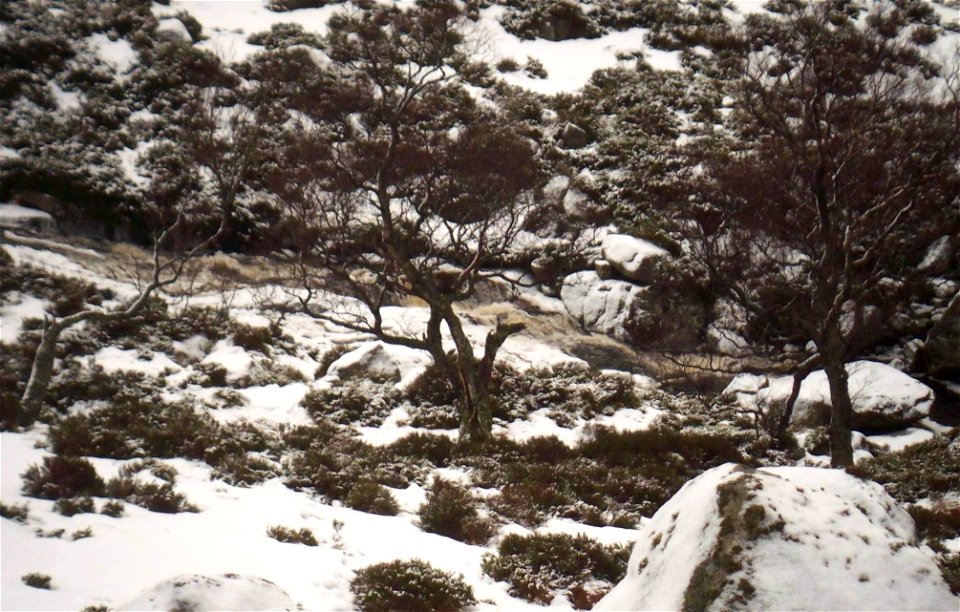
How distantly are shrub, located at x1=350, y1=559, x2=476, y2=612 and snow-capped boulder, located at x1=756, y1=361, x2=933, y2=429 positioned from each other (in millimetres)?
9378

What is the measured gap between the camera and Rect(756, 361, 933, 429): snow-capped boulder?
1226 centimetres

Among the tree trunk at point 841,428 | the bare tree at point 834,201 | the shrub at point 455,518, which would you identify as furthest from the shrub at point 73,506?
the tree trunk at point 841,428

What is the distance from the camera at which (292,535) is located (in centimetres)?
619

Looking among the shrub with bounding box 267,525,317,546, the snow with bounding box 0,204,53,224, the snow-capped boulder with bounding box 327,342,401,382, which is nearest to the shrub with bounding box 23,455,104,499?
the shrub with bounding box 267,525,317,546

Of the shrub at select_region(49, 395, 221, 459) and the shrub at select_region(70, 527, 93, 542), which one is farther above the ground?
the shrub at select_region(49, 395, 221, 459)

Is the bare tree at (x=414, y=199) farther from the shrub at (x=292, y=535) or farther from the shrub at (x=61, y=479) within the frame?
the shrub at (x=61, y=479)

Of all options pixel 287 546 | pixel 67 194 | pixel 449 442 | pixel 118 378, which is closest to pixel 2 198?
pixel 67 194

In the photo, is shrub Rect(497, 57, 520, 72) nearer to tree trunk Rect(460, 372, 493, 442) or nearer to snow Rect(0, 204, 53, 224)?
snow Rect(0, 204, 53, 224)

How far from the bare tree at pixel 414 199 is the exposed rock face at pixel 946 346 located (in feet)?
30.8

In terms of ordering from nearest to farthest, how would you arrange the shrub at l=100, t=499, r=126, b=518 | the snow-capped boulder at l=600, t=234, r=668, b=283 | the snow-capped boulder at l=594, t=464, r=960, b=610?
the snow-capped boulder at l=594, t=464, r=960, b=610 < the shrub at l=100, t=499, r=126, b=518 < the snow-capped boulder at l=600, t=234, r=668, b=283

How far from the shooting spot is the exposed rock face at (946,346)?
13.5 meters

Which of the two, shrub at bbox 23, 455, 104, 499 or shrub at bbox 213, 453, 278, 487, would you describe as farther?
shrub at bbox 213, 453, 278, 487

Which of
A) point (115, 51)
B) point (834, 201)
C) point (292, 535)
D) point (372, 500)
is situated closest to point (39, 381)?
point (372, 500)

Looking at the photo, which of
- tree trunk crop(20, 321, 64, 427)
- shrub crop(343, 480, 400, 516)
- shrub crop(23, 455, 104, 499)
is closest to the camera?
shrub crop(23, 455, 104, 499)
